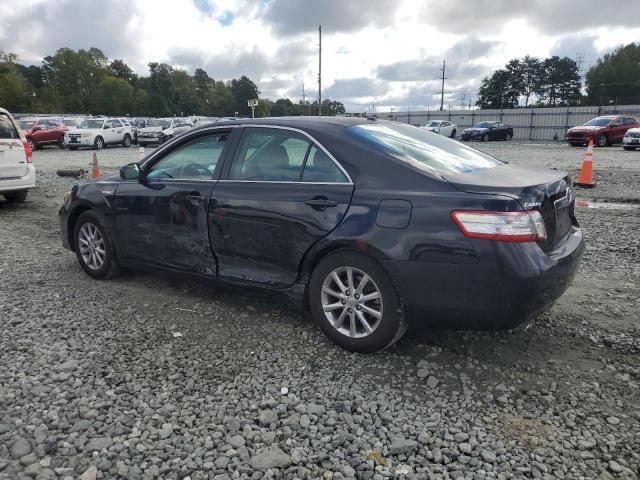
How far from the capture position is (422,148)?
12.2ft

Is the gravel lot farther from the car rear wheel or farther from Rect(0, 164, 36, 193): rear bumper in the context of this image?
the car rear wheel

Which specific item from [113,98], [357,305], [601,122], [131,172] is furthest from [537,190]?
[113,98]

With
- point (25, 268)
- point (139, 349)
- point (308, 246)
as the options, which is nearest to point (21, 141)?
point (25, 268)

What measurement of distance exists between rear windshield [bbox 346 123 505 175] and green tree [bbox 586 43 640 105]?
89627 millimetres

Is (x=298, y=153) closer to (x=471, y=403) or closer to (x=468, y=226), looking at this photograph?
(x=468, y=226)

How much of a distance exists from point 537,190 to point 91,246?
4.06m

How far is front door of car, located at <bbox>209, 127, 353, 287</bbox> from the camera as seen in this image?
3.50m

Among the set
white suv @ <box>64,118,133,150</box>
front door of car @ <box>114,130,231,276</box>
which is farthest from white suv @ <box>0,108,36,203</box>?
white suv @ <box>64,118,133,150</box>

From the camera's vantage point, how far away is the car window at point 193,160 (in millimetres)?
4215

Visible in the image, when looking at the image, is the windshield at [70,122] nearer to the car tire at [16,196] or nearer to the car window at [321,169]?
the car tire at [16,196]

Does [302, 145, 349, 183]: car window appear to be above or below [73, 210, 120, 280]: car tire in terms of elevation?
above

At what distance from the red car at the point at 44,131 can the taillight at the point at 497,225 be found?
27.7 m

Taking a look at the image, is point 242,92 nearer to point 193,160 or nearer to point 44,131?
point 44,131

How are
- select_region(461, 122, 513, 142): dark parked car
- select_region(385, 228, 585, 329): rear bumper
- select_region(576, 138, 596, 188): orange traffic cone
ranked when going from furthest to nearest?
1. select_region(461, 122, 513, 142): dark parked car
2. select_region(576, 138, 596, 188): orange traffic cone
3. select_region(385, 228, 585, 329): rear bumper
